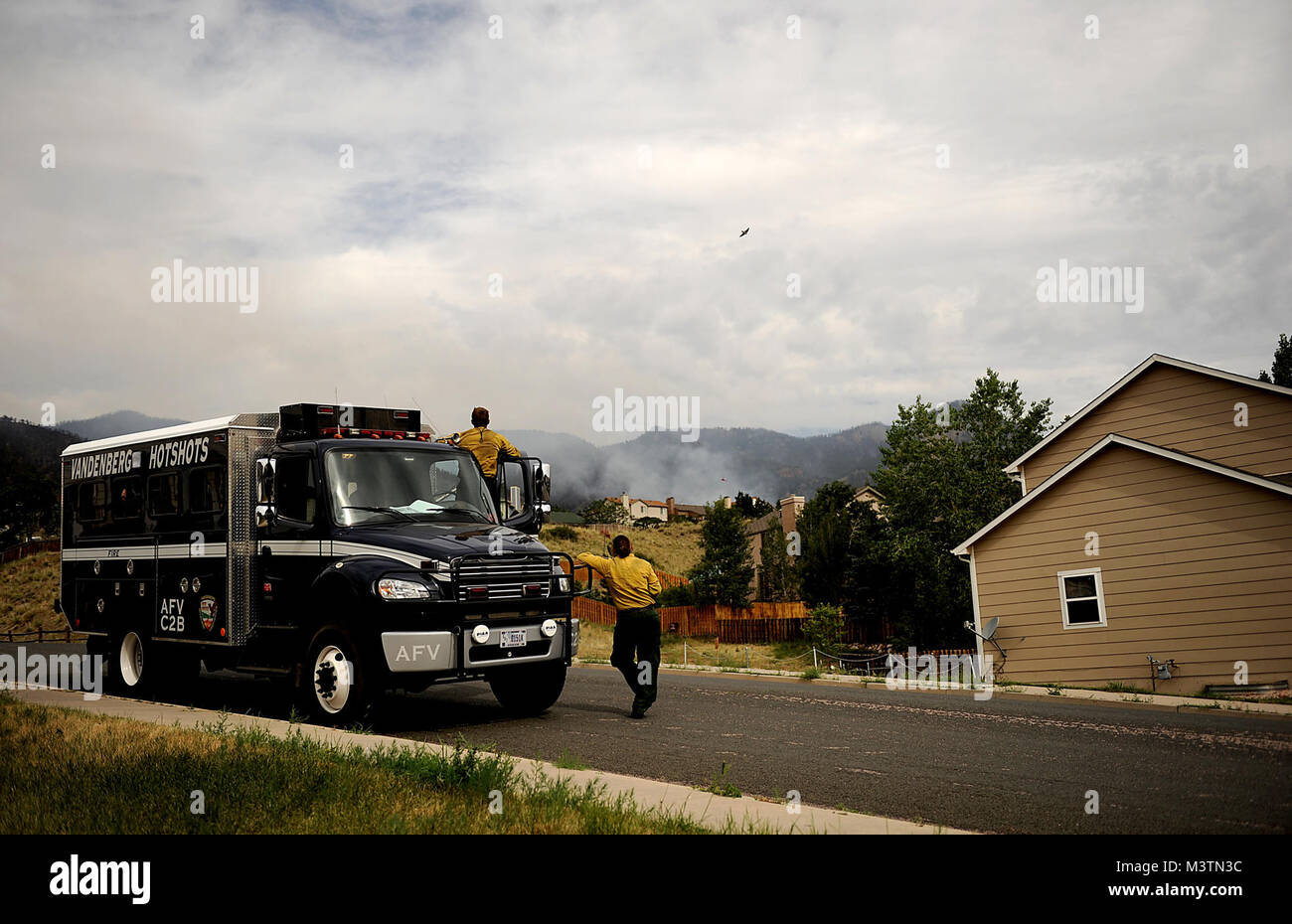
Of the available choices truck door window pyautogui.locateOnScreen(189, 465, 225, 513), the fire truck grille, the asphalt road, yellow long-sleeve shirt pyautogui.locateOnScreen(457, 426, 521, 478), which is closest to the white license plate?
the fire truck grille

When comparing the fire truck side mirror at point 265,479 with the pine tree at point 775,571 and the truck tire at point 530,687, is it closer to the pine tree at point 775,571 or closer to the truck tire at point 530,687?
the truck tire at point 530,687

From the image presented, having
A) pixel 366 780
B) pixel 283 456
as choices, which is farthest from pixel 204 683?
pixel 366 780

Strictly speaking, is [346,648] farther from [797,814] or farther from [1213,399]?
[1213,399]

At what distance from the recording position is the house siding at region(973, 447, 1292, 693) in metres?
17.3

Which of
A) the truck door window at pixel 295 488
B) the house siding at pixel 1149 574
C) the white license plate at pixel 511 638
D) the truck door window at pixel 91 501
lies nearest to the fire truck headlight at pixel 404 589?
the white license plate at pixel 511 638

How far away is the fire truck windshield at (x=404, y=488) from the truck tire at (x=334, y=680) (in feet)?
4.15

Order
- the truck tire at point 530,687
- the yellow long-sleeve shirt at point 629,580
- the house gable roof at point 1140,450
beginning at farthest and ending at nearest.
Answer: the house gable roof at point 1140,450, the truck tire at point 530,687, the yellow long-sleeve shirt at point 629,580

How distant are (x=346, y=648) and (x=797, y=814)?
5218 millimetres

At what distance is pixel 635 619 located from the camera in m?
10.5

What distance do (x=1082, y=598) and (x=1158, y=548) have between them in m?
1.95

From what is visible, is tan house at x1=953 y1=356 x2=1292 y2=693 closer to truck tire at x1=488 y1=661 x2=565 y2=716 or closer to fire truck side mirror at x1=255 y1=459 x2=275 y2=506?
truck tire at x1=488 y1=661 x2=565 y2=716

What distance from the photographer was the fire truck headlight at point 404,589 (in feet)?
29.3

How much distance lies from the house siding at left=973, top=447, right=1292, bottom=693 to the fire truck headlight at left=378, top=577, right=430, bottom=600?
1531 cm

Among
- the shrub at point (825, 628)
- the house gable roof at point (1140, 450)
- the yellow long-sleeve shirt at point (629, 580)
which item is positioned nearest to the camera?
the yellow long-sleeve shirt at point (629, 580)
